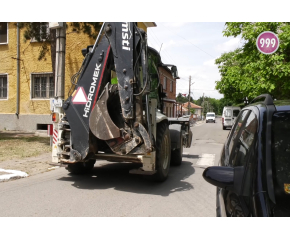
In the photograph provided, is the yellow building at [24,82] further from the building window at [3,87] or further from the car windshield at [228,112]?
the car windshield at [228,112]

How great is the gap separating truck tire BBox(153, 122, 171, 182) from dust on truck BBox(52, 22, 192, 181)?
0.8 inches

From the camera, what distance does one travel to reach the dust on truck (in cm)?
529

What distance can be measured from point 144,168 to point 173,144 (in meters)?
2.42

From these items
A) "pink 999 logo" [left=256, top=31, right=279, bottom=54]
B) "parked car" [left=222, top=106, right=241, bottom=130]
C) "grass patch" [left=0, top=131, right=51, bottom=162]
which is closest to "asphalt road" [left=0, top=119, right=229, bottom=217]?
"grass patch" [left=0, top=131, right=51, bottom=162]

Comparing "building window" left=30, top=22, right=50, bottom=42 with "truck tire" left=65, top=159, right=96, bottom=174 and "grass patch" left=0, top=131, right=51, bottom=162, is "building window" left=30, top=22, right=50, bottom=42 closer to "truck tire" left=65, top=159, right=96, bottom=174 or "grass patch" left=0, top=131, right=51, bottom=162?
"grass patch" left=0, top=131, right=51, bottom=162

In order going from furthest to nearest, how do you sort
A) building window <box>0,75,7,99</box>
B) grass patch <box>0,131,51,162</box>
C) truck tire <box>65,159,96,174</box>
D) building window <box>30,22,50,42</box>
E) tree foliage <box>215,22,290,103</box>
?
building window <box>0,75,7,99</box>
building window <box>30,22,50,42</box>
tree foliage <box>215,22,290,103</box>
grass patch <box>0,131,51,162</box>
truck tire <box>65,159,96,174</box>

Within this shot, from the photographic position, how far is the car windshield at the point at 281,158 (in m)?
2.16

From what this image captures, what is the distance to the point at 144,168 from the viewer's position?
212 inches

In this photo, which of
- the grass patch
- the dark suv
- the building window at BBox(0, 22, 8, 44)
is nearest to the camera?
the dark suv

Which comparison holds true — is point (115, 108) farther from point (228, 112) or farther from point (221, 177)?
point (228, 112)

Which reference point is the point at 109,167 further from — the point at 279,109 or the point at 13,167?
the point at 279,109

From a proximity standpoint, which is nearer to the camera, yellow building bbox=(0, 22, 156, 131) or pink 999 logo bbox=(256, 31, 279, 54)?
pink 999 logo bbox=(256, 31, 279, 54)

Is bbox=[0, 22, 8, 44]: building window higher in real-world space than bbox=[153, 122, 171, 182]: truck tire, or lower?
higher

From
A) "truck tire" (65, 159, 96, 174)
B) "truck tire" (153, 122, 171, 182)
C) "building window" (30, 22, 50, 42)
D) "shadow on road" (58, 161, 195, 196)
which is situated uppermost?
"building window" (30, 22, 50, 42)
